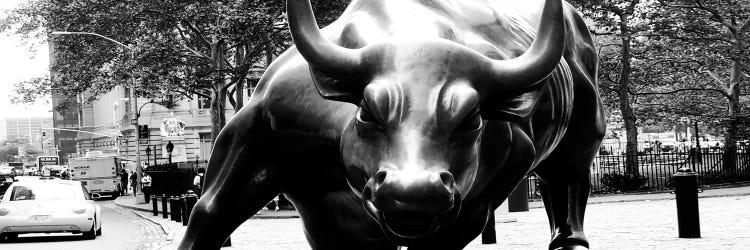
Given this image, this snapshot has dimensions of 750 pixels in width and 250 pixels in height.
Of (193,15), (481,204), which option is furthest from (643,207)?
(481,204)

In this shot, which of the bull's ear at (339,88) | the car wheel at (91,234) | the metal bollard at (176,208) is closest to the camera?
the bull's ear at (339,88)

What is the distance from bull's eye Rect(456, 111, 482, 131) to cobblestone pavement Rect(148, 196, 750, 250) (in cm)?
815

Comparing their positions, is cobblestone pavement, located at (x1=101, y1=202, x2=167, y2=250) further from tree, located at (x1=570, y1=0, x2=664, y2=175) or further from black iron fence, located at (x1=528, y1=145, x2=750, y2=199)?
tree, located at (x1=570, y1=0, x2=664, y2=175)

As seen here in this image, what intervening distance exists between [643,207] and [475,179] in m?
19.1

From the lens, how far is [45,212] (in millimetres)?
20375

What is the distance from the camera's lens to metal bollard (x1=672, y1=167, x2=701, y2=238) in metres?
12.2

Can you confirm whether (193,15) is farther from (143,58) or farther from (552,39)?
(552,39)

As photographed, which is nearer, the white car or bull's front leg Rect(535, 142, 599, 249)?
bull's front leg Rect(535, 142, 599, 249)

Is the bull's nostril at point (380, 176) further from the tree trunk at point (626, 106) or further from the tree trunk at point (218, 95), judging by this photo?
the tree trunk at point (218, 95)

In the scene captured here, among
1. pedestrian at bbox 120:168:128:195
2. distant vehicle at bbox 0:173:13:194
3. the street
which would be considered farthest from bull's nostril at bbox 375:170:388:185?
pedestrian at bbox 120:168:128:195

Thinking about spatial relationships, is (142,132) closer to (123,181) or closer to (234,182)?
(123,181)

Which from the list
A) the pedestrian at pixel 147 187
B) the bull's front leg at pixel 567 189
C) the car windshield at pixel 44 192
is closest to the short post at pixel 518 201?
the car windshield at pixel 44 192

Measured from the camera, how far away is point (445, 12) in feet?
15.7

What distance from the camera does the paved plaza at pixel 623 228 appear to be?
12289 mm
